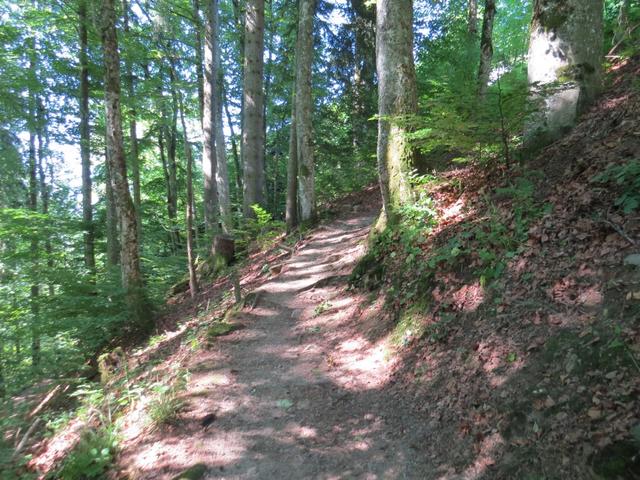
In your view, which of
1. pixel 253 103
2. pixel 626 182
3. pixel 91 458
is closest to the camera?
pixel 626 182

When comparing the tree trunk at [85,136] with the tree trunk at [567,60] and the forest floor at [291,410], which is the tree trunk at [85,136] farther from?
the tree trunk at [567,60]

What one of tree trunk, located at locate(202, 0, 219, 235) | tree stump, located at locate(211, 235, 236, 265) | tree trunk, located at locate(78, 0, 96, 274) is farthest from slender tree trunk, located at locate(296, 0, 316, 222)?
tree trunk, located at locate(78, 0, 96, 274)

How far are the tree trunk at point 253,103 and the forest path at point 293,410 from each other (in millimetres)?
7129

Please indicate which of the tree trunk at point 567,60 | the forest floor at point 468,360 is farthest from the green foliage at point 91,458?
the tree trunk at point 567,60

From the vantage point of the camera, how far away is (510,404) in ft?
10.1

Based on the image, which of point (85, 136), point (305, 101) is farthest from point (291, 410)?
point (85, 136)

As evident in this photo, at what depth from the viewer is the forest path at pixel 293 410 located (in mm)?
3525

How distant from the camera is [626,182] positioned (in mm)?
3713

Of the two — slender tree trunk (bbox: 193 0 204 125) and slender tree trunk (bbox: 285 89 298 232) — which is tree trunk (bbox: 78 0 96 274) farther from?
slender tree trunk (bbox: 285 89 298 232)

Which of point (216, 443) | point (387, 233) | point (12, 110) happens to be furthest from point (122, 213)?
point (12, 110)

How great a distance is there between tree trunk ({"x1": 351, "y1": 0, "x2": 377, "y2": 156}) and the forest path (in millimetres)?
9774

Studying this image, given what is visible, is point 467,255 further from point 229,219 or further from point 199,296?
point 229,219

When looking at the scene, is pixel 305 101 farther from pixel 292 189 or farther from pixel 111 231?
pixel 111 231

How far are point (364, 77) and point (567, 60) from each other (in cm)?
1147
